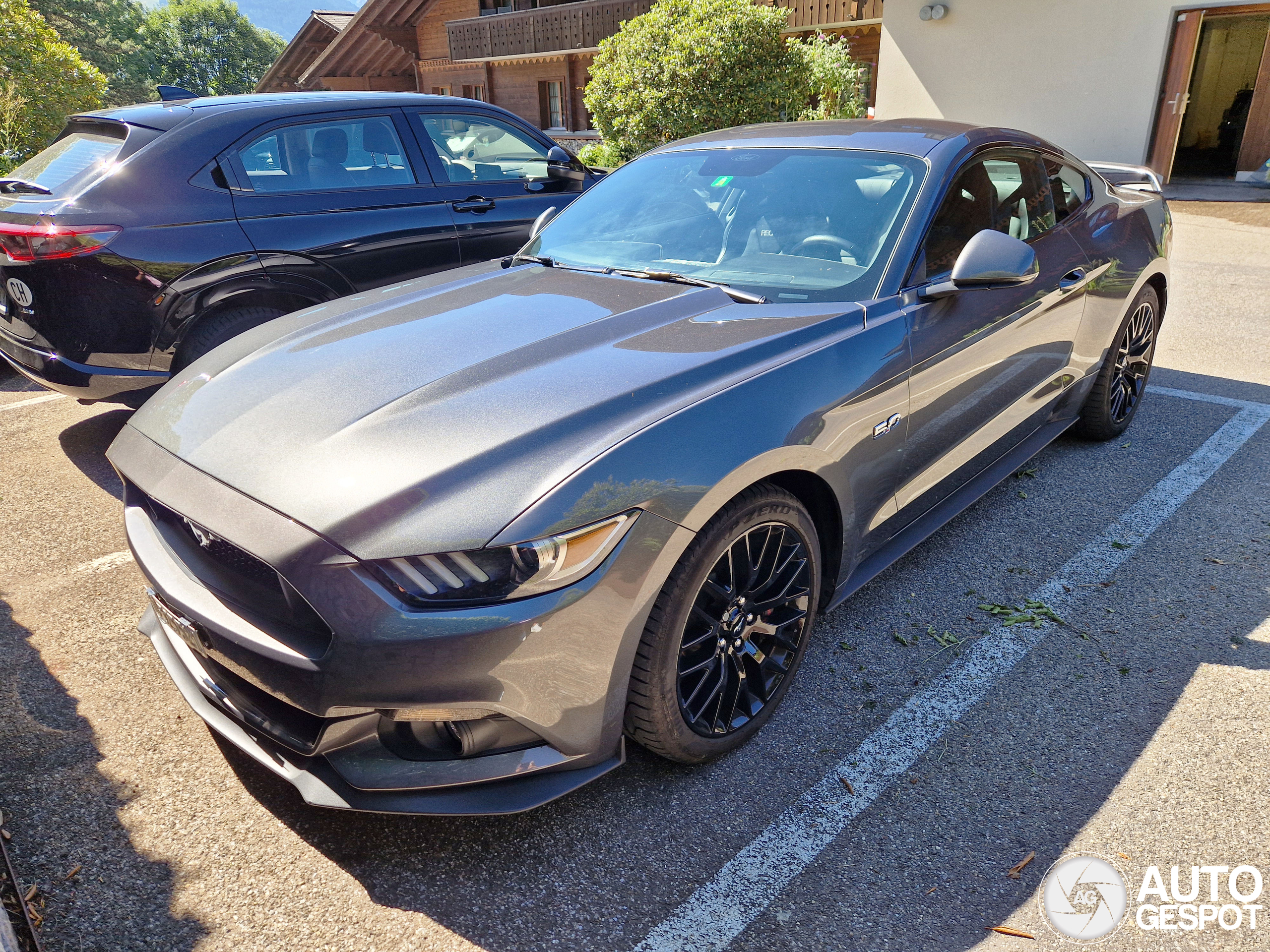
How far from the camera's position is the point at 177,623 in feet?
7.34

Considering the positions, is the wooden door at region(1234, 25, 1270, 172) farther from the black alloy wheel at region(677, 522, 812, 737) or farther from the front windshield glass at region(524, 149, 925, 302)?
the black alloy wheel at region(677, 522, 812, 737)

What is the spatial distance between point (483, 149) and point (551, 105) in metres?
22.2

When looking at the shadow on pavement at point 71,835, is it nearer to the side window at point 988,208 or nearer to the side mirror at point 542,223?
the side mirror at point 542,223

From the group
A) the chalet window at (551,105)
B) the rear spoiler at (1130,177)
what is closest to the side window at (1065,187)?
the rear spoiler at (1130,177)

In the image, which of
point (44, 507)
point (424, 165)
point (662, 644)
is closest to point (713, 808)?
point (662, 644)

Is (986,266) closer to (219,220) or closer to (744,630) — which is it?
(744,630)

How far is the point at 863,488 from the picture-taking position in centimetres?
267

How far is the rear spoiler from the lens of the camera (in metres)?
4.90

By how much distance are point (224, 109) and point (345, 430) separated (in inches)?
131

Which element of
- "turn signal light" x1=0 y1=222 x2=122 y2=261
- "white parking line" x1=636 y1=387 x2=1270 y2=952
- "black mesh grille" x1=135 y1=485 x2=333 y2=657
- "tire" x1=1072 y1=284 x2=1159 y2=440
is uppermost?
"turn signal light" x1=0 y1=222 x2=122 y2=261

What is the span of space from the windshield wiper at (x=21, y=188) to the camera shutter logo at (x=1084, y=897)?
491 centimetres

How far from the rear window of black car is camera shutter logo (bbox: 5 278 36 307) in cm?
48

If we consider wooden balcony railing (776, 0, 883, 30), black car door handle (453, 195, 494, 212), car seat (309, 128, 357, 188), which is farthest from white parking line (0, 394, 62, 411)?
wooden balcony railing (776, 0, 883, 30)

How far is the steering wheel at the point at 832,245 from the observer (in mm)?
2932
